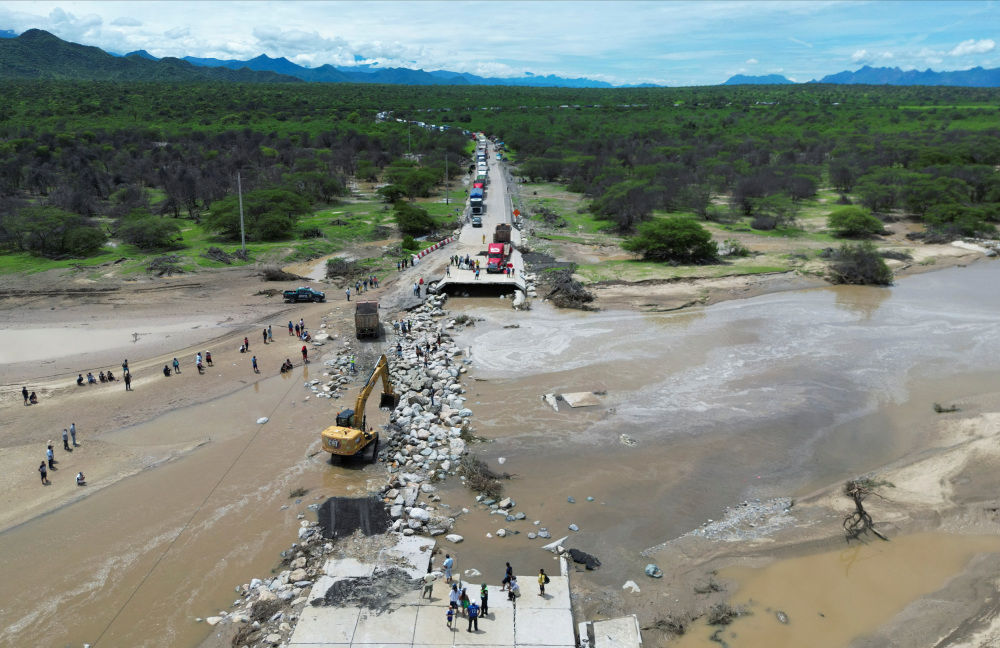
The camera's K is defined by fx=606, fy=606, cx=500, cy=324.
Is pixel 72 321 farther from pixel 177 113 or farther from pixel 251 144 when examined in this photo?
pixel 177 113

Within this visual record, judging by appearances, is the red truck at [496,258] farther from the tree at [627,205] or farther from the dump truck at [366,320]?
the tree at [627,205]

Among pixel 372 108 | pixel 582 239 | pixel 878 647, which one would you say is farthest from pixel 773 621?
pixel 372 108

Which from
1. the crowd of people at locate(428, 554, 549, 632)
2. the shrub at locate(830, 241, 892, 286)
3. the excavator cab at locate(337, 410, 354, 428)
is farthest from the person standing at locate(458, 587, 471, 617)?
the shrub at locate(830, 241, 892, 286)

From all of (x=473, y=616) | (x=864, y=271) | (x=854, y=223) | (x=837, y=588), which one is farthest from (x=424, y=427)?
(x=854, y=223)

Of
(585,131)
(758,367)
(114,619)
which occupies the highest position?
(585,131)

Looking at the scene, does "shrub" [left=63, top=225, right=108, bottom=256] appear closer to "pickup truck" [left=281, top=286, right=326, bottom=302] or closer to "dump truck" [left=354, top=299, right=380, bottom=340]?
"pickup truck" [left=281, top=286, right=326, bottom=302]

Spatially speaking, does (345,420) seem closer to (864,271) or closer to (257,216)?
(257,216)

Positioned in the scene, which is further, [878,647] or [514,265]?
[514,265]
